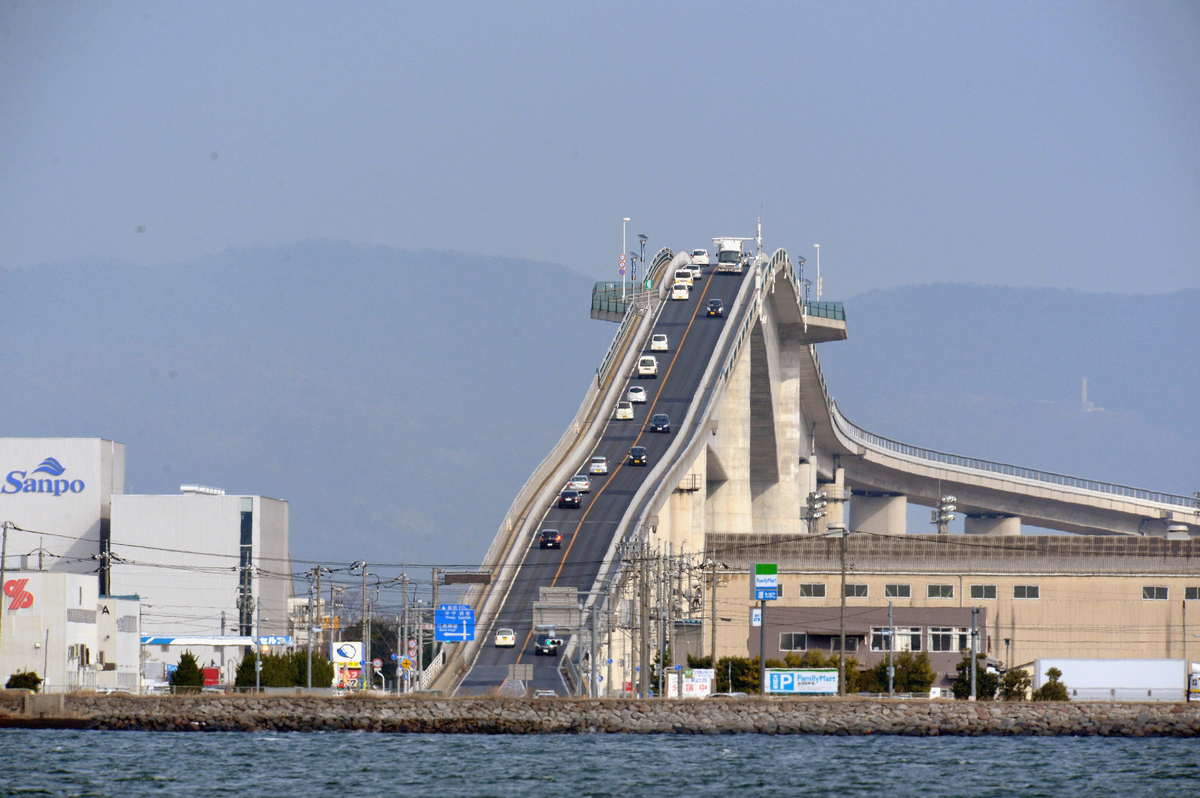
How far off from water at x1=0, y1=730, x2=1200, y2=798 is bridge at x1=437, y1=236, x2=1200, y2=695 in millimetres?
13503

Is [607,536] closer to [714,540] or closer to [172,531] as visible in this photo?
[714,540]

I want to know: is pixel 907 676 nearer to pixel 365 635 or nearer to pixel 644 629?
pixel 644 629

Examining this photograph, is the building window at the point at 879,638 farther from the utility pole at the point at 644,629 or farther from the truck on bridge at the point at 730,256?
the truck on bridge at the point at 730,256

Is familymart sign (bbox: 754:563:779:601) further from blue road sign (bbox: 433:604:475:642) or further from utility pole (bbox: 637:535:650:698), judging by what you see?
blue road sign (bbox: 433:604:475:642)

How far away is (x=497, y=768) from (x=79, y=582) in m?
54.5

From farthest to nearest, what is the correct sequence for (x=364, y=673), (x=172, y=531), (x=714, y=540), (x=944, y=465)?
(x=944, y=465) < (x=172, y=531) < (x=714, y=540) < (x=364, y=673)

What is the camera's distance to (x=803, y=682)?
91438 mm

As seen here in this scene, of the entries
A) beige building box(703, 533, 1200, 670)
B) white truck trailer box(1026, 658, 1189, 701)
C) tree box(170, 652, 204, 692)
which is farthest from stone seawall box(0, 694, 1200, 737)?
beige building box(703, 533, 1200, 670)

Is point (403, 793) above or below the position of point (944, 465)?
below

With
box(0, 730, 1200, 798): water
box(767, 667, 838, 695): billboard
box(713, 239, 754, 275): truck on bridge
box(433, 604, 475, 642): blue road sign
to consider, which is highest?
box(713, 239, 754, 275): truck on bridge

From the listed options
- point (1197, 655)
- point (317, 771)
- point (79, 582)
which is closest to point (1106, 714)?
point (1197, 655)

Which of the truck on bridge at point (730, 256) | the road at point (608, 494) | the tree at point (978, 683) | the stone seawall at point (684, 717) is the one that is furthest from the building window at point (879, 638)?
the truck on bridge at point (730, 256)

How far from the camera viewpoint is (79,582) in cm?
11306

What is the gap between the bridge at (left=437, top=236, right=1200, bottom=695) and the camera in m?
102
